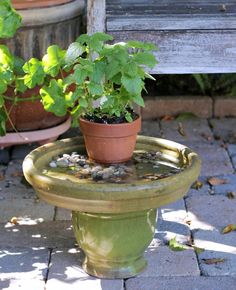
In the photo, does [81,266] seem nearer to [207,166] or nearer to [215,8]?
[207,166]

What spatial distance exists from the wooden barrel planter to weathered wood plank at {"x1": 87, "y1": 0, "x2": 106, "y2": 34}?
34cm

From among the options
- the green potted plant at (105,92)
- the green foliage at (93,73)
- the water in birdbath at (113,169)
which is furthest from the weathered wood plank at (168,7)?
the water in birdbath at (113,169)

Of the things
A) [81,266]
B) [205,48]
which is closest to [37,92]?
[205,48]

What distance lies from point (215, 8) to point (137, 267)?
180 centimetres

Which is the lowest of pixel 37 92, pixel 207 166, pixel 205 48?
pixel 207 166

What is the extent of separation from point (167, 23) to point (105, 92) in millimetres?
971

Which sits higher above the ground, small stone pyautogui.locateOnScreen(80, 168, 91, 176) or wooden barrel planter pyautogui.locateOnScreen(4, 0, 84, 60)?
wooden barrel planter pyautogui.locateOnScreen(4, 0, 84, 60)

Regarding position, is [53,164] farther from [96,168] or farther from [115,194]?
[115,194]

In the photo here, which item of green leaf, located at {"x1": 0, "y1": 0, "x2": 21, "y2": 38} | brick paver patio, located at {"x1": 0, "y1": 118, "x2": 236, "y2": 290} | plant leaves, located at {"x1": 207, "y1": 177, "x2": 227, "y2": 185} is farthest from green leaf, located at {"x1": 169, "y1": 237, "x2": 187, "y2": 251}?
green leaf, located at {"x1": 0, "y1": 0, "x2": 21, "y2": 38}

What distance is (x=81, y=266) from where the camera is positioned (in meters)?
3.79

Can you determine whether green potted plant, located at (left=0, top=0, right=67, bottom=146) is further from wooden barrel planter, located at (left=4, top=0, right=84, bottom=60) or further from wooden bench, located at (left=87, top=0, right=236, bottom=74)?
wooden bench, located at (left=87, top=0, right=236, bottom=74)

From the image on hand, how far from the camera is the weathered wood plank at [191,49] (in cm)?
442

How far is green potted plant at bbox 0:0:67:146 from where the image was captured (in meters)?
Result: 3.81

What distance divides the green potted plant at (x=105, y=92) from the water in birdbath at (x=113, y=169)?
2.1 inches
